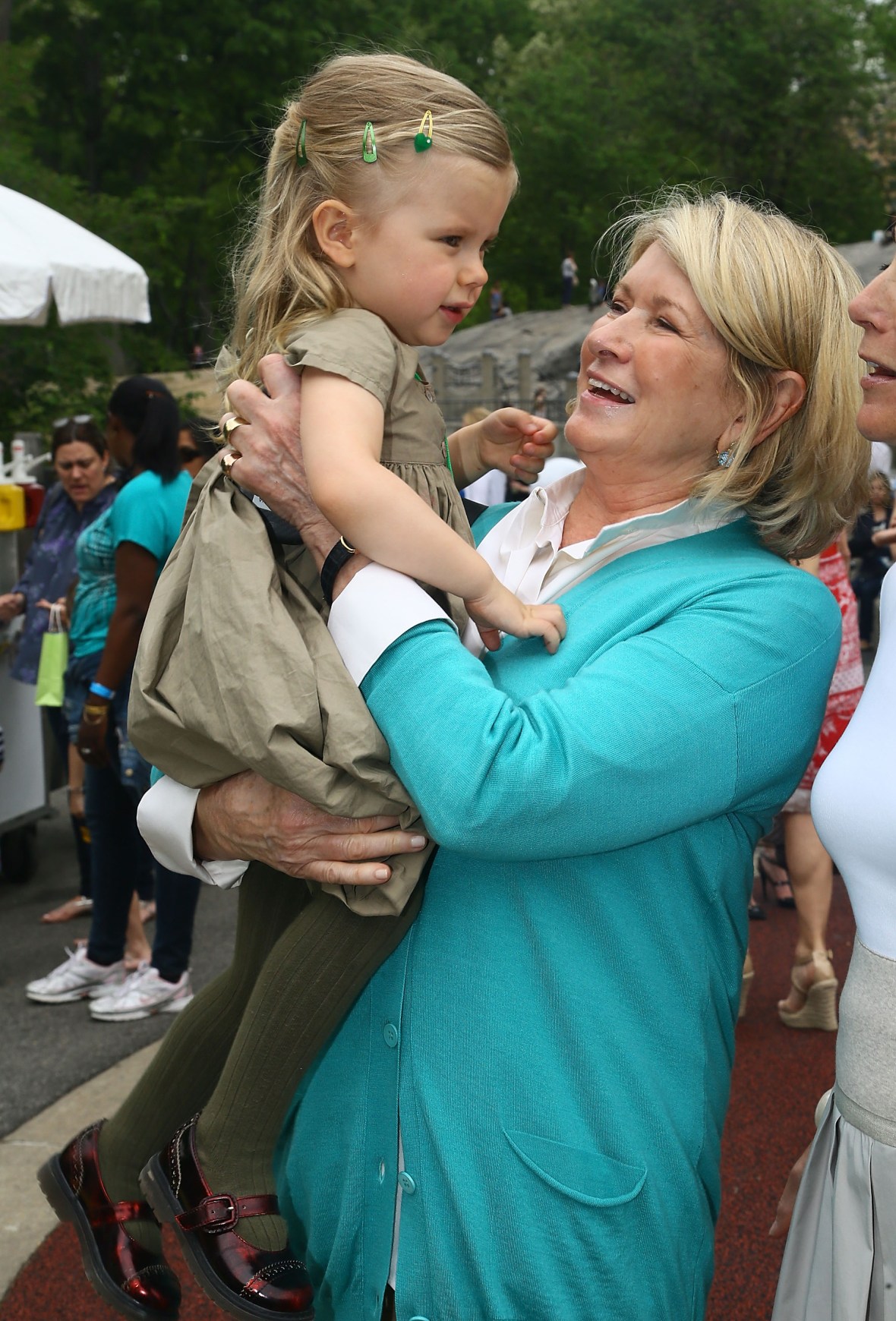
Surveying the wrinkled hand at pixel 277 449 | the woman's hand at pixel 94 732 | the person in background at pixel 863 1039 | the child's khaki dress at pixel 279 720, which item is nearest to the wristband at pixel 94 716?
the woman's hand at pixel 94 732

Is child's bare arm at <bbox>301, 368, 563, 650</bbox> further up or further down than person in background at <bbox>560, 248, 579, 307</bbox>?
further up

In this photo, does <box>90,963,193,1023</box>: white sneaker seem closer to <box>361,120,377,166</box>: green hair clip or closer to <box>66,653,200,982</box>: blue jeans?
<box>66,653,200,982</box>: blue jeans

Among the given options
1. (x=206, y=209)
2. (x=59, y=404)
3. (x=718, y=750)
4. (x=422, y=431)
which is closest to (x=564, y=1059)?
(x=718, y=750)

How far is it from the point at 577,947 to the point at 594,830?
19 centimetres

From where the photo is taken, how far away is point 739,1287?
3.19 m

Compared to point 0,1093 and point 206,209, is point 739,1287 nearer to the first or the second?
point 0,1093

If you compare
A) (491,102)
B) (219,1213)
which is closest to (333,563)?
(219,1213)

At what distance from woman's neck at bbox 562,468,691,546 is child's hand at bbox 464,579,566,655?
0.80 ft

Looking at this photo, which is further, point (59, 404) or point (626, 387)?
point (59, 404)

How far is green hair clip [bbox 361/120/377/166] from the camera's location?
1903 millimetres

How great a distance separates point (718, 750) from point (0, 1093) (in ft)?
10.9

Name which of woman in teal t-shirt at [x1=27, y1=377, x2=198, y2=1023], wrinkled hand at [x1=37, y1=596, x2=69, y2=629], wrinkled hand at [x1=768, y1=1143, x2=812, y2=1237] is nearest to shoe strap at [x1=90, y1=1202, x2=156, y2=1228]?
wrinkled hand at [x1=768, y1=1143, x2=812, y2=1237]

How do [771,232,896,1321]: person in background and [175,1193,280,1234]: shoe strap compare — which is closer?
[771,232,896,1321]: person in background

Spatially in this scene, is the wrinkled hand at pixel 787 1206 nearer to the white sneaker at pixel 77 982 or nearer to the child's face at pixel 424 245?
the child's face at pixel 424 245
